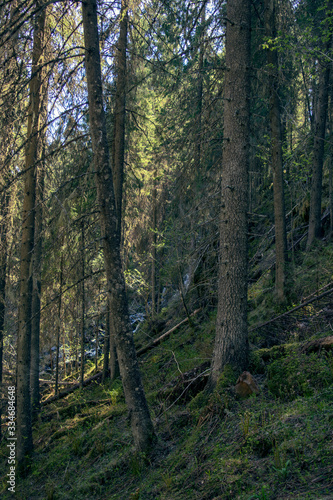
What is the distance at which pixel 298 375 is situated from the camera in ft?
17.0

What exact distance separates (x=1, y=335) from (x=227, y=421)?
8.80 meters

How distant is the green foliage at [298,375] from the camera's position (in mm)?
4871

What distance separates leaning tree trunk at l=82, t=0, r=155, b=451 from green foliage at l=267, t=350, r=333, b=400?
2144 mm

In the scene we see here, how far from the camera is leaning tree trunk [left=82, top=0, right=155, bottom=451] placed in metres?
5.72

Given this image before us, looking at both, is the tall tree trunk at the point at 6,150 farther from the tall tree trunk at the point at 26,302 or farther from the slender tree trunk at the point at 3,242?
the tall tree trunk at the point at 26,302

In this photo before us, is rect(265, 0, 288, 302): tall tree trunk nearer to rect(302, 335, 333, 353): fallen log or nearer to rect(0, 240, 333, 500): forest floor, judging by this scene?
rect(0, 240, 333, 500): forest floor

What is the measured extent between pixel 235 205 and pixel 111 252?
2.27 m

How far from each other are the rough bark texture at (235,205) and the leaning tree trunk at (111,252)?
1.29 meters

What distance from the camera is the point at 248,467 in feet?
12.5

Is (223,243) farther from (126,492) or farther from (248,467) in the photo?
(126,492)

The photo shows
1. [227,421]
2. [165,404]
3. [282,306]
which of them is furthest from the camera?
[282,306]

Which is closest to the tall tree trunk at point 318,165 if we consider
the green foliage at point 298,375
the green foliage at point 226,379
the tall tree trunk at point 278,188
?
the tall tree trunk at point 278,188

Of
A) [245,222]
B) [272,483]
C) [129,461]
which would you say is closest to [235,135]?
[245,222]

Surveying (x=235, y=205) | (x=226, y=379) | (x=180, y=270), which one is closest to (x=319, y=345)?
(x=226, y=379)
